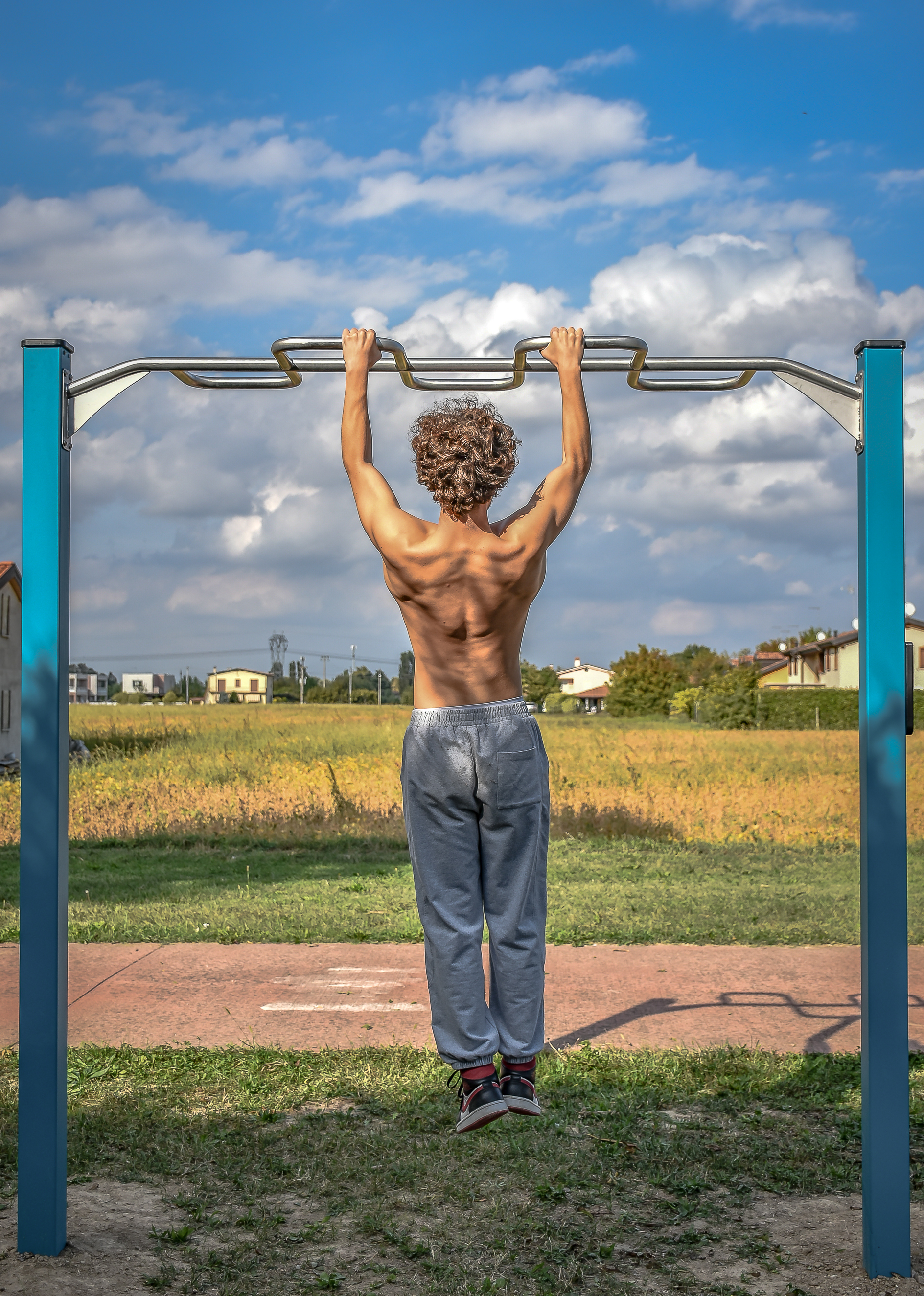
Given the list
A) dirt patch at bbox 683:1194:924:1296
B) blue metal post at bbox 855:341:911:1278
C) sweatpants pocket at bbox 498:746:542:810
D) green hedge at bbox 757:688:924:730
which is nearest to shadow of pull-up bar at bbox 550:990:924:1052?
dirt patch at bbox 683:1194:924:1296

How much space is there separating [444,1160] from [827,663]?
69.5 metres

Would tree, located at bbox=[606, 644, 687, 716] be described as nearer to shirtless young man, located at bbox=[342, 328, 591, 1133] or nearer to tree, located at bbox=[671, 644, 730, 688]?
tree, located at bbox=[671, 644, 730, 688]

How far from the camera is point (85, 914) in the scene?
27.6ft

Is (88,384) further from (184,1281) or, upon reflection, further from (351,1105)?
(351,1105)

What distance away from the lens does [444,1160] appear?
4199 mm

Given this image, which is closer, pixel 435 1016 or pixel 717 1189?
pixel 435 1016

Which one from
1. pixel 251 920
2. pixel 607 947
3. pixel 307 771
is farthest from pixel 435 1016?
pixel 307 771

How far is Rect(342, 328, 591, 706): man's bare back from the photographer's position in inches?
132

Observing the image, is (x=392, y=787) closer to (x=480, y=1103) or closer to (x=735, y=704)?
(x=480, y=1103)

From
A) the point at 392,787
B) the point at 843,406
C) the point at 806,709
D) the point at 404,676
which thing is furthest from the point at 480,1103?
the point at 404,676

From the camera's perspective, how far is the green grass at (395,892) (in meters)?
7.84

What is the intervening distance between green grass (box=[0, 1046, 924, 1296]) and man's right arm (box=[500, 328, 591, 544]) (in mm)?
2244

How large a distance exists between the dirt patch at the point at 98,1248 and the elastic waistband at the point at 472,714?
184 cm

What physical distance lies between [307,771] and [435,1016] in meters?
13.7
